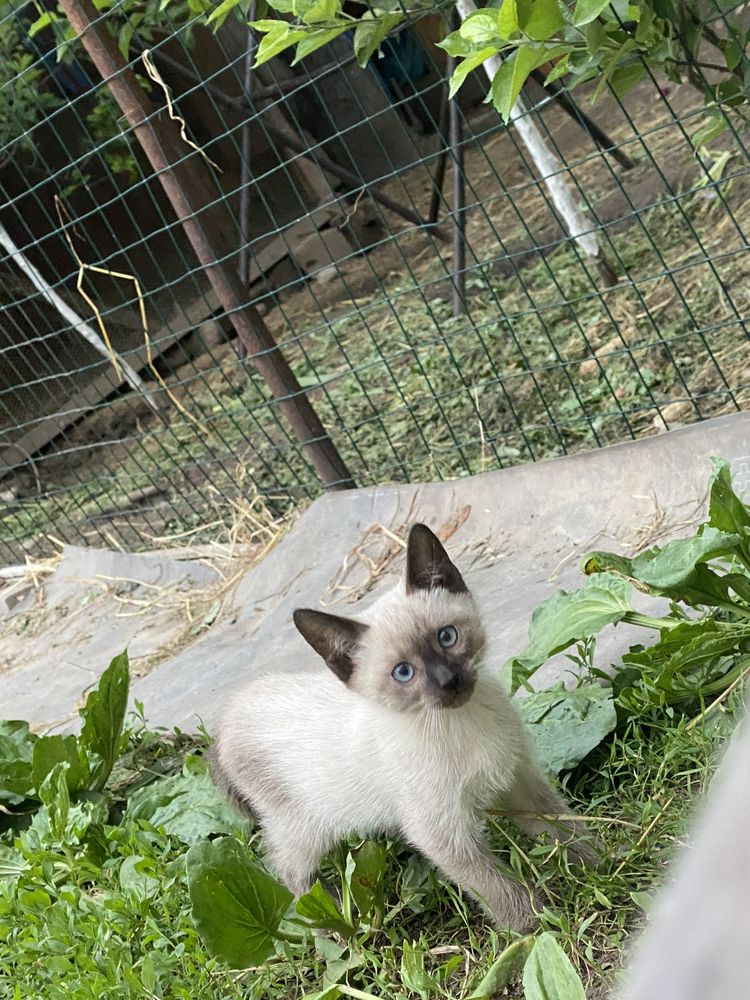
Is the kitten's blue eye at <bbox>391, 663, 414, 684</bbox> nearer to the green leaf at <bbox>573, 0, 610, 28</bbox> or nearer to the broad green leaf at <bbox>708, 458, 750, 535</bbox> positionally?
the broad green leaf at <bbox>708, 458, 750, 535</bbox>

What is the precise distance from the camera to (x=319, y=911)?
6.69 ft

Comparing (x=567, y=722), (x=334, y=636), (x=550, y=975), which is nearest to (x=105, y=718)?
(x=334, y=636)

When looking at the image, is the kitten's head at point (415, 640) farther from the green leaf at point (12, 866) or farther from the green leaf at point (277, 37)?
the green leaf at point (277, 37)

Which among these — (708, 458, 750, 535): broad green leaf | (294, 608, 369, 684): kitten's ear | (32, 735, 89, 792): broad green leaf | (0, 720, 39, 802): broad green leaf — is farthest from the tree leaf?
(0, 720, 39, 802): broad green leaf

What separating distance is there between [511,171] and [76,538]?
4782 millimetres

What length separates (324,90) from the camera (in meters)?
10.0

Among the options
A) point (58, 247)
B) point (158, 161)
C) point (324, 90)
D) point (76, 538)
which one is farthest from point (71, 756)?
point (324, 90)

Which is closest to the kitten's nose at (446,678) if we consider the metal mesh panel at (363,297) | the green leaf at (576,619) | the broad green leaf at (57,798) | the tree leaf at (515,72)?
the green leaf at (576,619)

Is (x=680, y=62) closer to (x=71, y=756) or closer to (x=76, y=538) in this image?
(x=71, y=756)

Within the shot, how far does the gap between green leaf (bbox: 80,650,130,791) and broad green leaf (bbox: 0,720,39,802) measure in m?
0.19

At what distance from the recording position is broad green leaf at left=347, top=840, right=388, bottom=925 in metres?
2.15

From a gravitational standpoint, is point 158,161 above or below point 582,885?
above

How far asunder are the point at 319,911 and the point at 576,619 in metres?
0.86

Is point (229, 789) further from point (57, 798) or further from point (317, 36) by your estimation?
point (317, 36)
